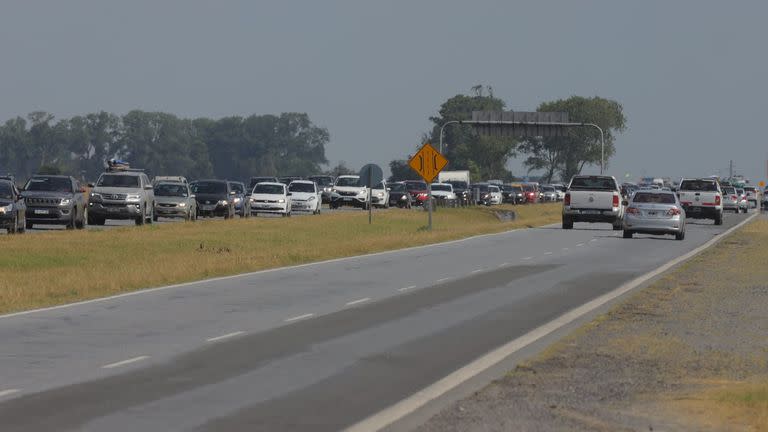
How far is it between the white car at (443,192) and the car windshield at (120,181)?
148ft

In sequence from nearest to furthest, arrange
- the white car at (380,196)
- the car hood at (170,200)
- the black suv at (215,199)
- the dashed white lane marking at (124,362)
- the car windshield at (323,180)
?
the dashed white lane marking at (124,362) < the car hood at (170,200) < the black suv at (215,199) < the white car at (380,196) < the car windshield at (323,180)

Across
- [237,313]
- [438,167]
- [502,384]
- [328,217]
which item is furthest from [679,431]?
[328,217]

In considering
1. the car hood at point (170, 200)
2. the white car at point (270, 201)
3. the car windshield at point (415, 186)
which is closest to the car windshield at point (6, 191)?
the car hood at point (170, 200)

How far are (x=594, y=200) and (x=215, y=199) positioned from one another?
1802 cm

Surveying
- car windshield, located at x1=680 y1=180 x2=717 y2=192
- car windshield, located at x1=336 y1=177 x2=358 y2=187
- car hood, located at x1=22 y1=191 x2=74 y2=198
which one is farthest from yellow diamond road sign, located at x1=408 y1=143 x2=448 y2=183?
car windshield, located at x1=336 y1=177 x2=358 y2=187

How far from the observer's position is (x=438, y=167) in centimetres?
5766

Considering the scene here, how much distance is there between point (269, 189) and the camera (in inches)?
2916

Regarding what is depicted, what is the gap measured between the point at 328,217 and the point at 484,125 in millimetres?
50782

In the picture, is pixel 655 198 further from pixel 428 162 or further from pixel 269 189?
pixel 269 189

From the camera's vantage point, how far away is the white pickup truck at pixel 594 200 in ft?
189

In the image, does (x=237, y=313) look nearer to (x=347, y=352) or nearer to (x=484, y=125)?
(x=347, y=352)

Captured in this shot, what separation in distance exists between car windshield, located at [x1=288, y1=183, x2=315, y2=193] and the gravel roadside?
55267 millimetres

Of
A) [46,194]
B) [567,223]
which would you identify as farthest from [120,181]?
[567,223]

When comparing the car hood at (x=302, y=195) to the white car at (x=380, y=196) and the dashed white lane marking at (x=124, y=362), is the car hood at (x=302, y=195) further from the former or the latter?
the dashed white lane marking at (x=124, y=362)
